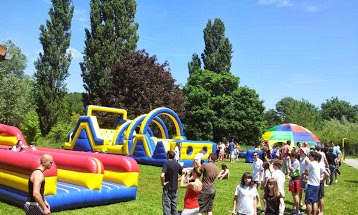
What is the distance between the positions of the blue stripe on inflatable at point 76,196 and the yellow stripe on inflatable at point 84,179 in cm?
12

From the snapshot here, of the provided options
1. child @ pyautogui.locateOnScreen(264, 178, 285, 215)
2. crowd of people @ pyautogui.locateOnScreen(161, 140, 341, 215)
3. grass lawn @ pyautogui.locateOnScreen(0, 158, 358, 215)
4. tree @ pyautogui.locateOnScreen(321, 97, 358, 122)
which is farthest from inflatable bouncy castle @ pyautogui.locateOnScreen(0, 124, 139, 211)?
tree @ pyautogui.locateOnScreen(321, 97, 358, 122)

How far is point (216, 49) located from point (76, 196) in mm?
29979

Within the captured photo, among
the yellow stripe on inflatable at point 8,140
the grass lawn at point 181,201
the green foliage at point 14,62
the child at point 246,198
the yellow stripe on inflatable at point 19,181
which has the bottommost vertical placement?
the grass lawn at point 181,201

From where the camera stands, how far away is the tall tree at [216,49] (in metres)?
35.7

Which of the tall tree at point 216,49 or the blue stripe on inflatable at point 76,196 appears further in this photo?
the tall tree at point 216,49

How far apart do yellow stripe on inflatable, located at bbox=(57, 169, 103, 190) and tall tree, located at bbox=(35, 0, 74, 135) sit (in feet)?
73.6

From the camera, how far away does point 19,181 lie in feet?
25.9

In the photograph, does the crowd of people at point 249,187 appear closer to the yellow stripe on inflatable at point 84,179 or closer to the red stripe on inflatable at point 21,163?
the yellow stripe on inflatable at point 84,179

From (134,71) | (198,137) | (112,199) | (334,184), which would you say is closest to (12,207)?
(112,199)

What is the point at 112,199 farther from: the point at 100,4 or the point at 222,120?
the point at 100,4

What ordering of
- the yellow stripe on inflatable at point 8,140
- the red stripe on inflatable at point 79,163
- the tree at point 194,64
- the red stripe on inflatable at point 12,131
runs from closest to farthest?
the red stripe on inflatable at point 79,163
the red stripe on inflatable at point 12,131
the yellow stripe on inflatable at point 8,140
the tree at point 194,64

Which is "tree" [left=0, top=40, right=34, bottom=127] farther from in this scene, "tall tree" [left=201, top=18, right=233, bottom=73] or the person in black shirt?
the person in black shirt

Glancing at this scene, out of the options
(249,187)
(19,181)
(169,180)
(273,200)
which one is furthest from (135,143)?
(249,187)

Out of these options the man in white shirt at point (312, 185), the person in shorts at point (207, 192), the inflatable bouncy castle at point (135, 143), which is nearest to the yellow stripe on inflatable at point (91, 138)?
the inflatable bouncy castle at point (135, 143)
